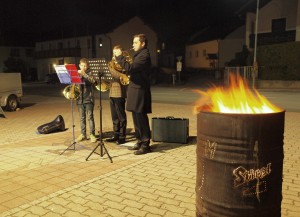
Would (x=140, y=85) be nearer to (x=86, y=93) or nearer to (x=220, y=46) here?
(x=86, y=93)

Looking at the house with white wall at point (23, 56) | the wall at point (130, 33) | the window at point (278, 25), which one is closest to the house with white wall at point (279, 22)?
the window at point (278, 25)

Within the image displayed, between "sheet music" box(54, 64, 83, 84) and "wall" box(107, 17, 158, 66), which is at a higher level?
"wall" box(107, 17, 158, 66)

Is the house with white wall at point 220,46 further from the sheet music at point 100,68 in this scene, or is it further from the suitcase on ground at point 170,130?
the sheet music at point 100,68

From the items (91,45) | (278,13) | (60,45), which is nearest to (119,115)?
(278,13)

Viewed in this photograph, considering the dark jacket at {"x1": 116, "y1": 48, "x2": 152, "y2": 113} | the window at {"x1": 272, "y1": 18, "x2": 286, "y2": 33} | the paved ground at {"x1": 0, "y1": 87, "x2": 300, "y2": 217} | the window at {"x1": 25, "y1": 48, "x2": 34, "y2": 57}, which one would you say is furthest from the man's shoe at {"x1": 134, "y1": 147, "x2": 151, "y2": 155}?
the window at {"x1": 25, "y1": 48, "x2": 34, "y2": 57}

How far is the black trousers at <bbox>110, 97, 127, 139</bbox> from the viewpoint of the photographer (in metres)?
7.06

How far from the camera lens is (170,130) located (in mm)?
7289

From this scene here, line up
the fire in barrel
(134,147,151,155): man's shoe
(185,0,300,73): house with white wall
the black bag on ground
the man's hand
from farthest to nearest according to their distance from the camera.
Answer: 1. (185,0,300,73): house with white wall
2. the black bag on ground
3. (134,147,151,155): man's shoe
4. the man's hand
5. the fire in barrel

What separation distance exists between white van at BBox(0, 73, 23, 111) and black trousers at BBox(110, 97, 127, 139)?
29.7 feet

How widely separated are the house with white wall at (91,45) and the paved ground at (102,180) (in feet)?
125

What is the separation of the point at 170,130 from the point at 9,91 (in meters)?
10.5

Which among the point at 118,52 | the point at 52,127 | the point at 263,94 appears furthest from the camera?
the point at 263,94

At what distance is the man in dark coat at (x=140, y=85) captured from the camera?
5770 millimetres

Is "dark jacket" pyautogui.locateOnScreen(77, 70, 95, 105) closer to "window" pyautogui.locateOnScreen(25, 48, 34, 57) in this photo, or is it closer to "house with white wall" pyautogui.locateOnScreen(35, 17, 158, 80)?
"house with white wall" pyautogui.locateOnScreen(35, 17, 158, 80)
